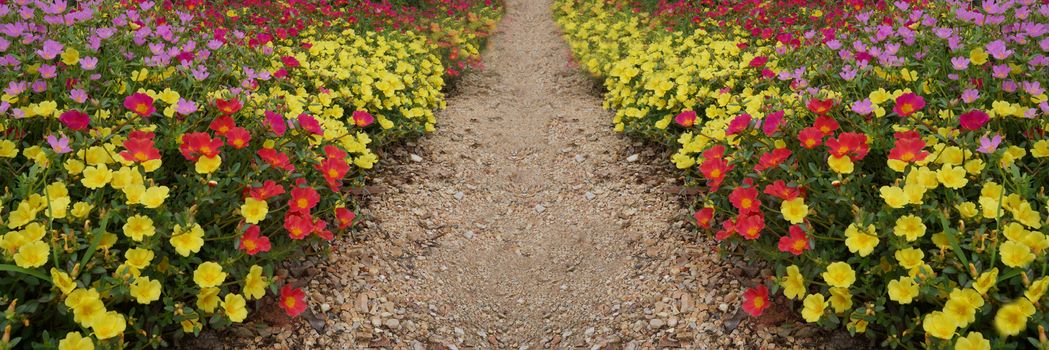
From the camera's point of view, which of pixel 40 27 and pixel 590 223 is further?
pixel 590 223

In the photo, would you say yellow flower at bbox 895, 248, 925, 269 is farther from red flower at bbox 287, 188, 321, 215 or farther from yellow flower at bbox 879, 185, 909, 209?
red flower at bbox 287, 188, 321, 215

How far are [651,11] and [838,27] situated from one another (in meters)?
2.48

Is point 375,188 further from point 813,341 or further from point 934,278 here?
point 934,278

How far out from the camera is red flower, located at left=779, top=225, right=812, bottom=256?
241 cm

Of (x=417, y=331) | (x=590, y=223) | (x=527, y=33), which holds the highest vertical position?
(x=417, y=331)

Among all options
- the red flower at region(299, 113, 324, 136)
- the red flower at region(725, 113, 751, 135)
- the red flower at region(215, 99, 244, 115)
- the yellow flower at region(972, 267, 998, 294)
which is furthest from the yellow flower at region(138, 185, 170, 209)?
the yellow flower at region(972, 267, 998, 294)

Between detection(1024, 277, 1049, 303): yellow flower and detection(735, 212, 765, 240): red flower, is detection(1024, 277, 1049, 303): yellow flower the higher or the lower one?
the higher one

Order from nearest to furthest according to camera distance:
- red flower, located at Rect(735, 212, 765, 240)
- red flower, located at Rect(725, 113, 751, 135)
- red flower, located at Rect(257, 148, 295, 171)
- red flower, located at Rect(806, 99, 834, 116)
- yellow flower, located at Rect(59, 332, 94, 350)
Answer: yellow flower, located at Rect(59, 332, 94, 350) < red flower, located at Rect(735, 212, 765, 240) < red flower, located at Rect(257, 148, 295, 171) < red flower, located at Rect(806, 99, 834, 116) < red flower, located at Rect(725, 113, 751, 135)

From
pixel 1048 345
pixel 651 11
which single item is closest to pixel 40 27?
pixel 1048 345

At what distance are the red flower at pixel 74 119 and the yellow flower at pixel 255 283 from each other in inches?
28.7

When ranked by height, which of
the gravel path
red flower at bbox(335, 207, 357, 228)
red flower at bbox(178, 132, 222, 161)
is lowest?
the gravel path

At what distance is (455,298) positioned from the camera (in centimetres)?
326

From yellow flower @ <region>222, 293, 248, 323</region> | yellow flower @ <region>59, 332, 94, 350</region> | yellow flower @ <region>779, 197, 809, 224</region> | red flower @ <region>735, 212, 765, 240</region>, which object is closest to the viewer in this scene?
yellow flower @ <region>59, 332, 94, 350</region>

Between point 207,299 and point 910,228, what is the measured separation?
6.74ft
